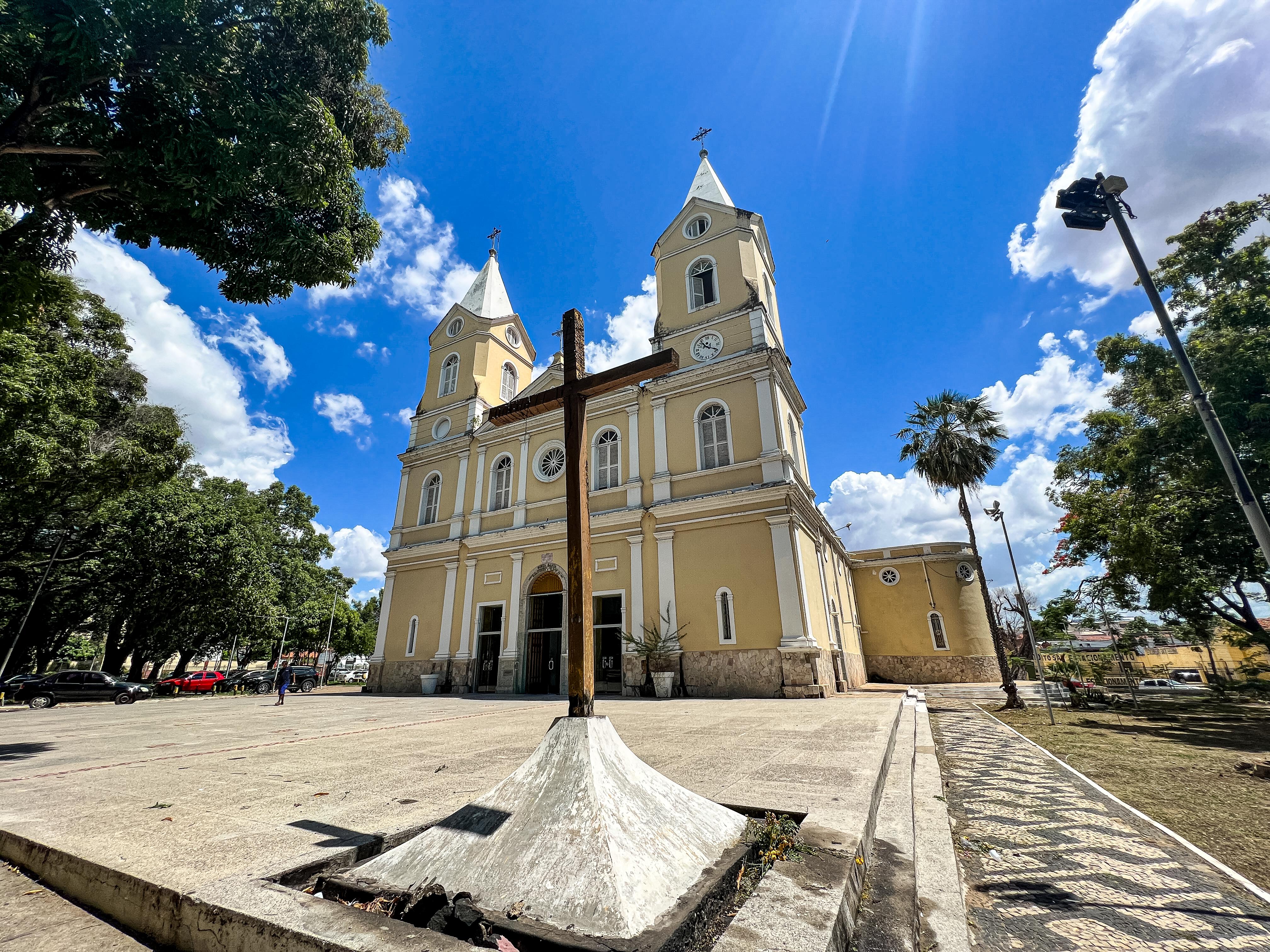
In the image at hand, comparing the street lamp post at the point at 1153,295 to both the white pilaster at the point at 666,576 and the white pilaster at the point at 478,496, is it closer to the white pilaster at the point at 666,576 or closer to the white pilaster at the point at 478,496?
the white pilaster at the point at 666,576

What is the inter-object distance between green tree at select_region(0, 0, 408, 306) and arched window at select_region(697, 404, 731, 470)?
1050 cm

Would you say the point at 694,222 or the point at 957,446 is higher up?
the point at 694,222

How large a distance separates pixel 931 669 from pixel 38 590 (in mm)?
34566

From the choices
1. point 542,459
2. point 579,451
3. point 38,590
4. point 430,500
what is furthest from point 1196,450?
point 38,590

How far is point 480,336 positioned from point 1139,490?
21960 mm

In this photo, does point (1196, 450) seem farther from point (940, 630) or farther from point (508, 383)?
point (508, 383)

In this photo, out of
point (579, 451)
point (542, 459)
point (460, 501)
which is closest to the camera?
point (579, 451)

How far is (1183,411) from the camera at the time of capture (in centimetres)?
1143

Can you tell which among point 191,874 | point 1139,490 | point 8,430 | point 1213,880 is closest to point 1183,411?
point 1139,490

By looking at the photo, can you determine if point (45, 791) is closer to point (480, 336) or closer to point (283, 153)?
point (283, 153)

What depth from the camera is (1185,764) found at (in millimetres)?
5930

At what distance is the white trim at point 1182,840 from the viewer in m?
2.56

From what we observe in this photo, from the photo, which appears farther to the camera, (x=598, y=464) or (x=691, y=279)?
(x=691, y=279)

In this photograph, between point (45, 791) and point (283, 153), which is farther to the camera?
point (283, 153)
